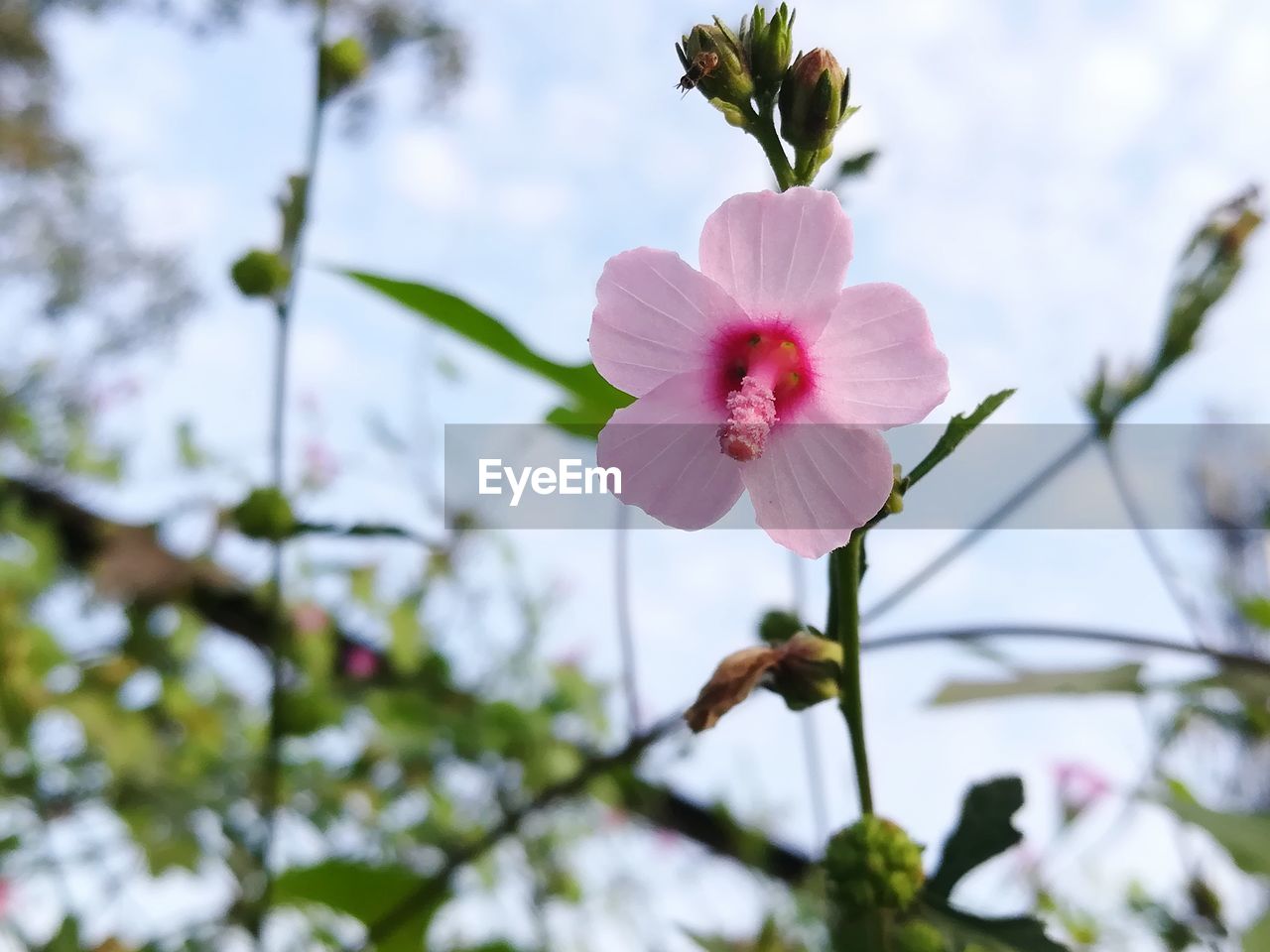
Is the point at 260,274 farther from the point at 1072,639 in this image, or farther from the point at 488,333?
the point at 1072,639

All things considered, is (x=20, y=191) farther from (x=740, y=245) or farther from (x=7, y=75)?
(x=740, y=245)

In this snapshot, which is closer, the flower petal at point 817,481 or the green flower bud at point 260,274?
→ the flower petal at point 817,481

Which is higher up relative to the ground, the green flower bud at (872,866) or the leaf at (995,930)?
the green flower bud at (872,866)

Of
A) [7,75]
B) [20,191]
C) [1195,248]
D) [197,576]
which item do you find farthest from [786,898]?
[7,75]

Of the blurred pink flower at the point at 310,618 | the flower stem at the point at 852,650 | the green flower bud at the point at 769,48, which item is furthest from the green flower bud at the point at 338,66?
the blurred pink flower at the point at 310,618

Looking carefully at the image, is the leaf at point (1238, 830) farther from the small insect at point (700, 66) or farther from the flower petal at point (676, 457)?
the small insect at point (700, 66)

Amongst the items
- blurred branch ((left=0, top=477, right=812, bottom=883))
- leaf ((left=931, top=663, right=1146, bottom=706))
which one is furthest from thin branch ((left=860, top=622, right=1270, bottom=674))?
blurred branch ((left=0, top=477, right=812, bottom=883))

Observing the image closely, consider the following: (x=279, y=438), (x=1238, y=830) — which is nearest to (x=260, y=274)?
(x=279, y=438)
